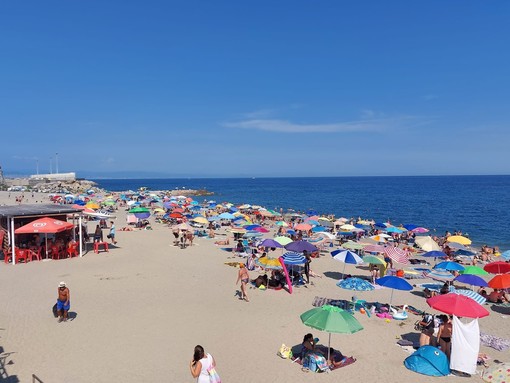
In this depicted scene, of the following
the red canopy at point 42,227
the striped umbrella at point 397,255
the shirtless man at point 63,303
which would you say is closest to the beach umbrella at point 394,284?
the striped umbrella at point 397,255

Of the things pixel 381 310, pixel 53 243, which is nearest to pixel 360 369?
pixel 381 310

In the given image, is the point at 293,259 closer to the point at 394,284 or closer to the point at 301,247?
the point at 301,247

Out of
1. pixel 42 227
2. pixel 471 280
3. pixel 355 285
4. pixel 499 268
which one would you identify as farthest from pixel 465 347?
pixel 42 227

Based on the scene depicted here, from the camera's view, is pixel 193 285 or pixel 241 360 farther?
pixel 193 285

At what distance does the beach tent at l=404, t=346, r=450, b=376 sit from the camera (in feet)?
26.5

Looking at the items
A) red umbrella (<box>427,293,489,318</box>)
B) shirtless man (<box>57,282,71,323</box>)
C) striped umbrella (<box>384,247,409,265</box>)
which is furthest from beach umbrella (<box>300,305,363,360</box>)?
striped umbrella (<box>384,247,409,265</box>)

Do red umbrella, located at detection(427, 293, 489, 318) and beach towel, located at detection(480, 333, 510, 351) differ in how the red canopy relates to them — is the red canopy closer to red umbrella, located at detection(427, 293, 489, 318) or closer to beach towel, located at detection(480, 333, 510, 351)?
red umbrella, located at detection(427, 293, 489, 318)

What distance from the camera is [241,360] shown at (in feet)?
27.6

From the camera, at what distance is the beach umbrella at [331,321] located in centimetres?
769

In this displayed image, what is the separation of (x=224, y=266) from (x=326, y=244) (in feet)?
34.3

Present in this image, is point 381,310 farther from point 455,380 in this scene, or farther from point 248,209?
point 248,209

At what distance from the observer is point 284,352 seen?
8.61 m

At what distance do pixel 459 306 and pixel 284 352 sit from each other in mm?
3823

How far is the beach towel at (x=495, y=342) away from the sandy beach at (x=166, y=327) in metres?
0.27
